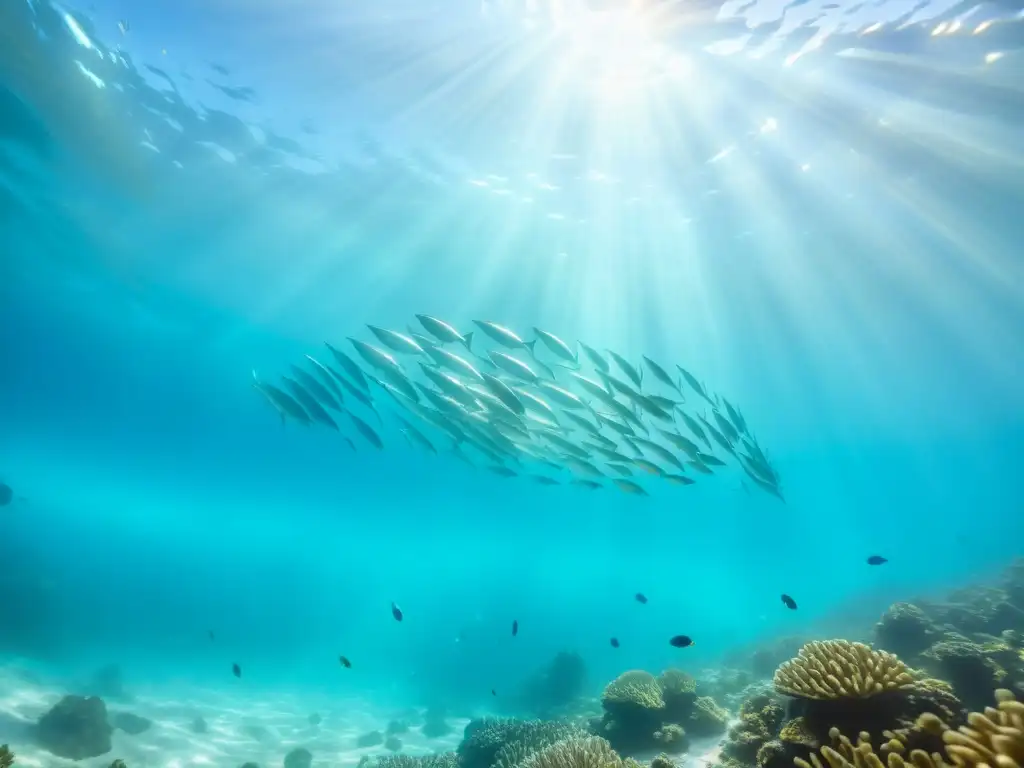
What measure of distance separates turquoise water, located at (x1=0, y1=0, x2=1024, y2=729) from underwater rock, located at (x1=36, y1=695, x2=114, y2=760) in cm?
1630

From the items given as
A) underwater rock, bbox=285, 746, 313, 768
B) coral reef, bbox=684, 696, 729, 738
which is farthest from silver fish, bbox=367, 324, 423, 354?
underwater rock, bbox=285, 746, 313, 768

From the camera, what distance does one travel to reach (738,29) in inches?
464

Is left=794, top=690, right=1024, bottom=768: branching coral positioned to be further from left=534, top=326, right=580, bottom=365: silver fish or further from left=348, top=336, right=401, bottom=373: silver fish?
left=348, top=336, right=401, bottom=373: silver fish

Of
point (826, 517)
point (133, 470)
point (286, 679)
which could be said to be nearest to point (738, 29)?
point (286, 679)

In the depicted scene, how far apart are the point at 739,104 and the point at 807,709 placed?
603 inches

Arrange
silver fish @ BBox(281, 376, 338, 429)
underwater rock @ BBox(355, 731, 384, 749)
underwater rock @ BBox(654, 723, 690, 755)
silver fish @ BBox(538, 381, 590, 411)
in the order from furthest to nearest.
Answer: underwater rock @ BBox(355, 731, 384, 749) → silver fish @ BBox(281, 376, 338, 429) → silver fish @ BBox(538, 381, 590, 411) → underwater rock @ BBox(654, 723, 690, 755)

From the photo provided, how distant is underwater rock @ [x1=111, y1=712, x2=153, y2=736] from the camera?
14672 mm

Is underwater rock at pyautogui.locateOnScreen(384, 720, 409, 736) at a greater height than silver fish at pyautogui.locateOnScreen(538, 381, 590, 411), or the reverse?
silver fish at pyautogui.locateOnScreen(538, 381, 590, 411)

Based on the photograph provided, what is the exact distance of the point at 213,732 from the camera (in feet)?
56.1

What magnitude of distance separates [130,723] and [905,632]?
70.2 feet

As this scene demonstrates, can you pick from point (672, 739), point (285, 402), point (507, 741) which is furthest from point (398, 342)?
point (672, 739)

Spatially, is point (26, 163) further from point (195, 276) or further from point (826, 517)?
point (826, 517)

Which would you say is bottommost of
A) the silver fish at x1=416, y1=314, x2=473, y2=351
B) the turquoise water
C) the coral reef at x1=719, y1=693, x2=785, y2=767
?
the coral reef at x1=719, y1=693, x2=785, y2=767

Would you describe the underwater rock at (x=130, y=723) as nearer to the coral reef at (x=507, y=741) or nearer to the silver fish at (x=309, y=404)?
the coral reef at (x=507, y=741)
